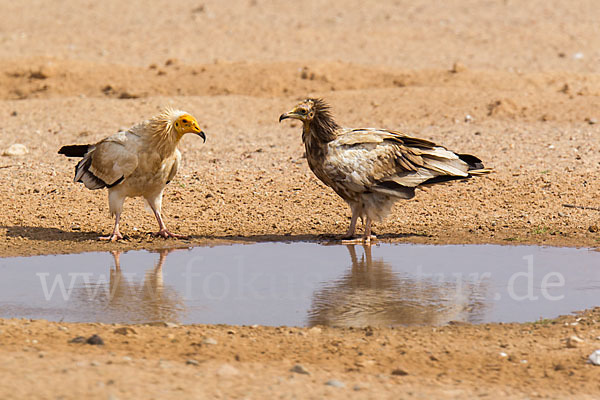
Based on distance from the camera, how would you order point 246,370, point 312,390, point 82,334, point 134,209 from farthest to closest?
point 134,209, point 82,334, point 246,370, point 312,390

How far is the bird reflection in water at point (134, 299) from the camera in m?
6.74

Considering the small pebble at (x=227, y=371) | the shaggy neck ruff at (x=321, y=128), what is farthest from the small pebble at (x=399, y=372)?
the shaggy neck ruff at (x=321, y=128)

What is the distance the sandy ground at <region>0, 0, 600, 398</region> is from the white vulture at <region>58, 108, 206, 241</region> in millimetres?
514

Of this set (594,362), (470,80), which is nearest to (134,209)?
(594,362)

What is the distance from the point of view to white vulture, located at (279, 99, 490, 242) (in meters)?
9.15

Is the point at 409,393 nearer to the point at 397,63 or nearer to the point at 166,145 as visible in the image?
the point at 166,145

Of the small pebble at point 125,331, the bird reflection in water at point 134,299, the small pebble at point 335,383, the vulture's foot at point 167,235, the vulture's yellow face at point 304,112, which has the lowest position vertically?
the small pebble at point 335,383

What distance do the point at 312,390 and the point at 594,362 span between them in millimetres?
1729

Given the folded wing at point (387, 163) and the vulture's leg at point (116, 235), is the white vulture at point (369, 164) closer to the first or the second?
the folded wing at point (387, 163)

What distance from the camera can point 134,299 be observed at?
7234 millimetres

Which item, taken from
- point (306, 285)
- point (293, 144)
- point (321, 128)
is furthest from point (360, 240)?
point (293, 144)

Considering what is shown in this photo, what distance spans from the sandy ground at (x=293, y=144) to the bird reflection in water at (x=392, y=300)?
40 centimetres

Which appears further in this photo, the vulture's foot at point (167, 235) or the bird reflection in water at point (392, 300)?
the vulture's foot at point (167, 235)

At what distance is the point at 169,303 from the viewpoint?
23.2 ft
